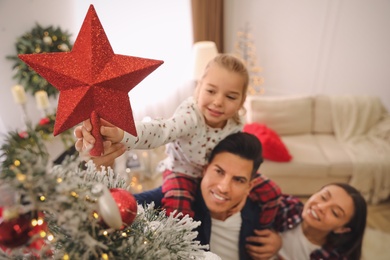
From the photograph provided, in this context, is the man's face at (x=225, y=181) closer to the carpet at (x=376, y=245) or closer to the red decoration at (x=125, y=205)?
the red decoration at (x=125, y=205)

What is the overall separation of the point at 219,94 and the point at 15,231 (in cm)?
82

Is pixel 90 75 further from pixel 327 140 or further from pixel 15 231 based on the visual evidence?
pixel 327 140

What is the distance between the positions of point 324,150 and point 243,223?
1.82 metres

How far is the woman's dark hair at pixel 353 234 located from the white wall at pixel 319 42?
301cm

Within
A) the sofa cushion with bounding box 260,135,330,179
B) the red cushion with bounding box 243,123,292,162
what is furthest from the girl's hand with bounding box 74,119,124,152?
the sofa cushion with bounding box 260,135,330,179

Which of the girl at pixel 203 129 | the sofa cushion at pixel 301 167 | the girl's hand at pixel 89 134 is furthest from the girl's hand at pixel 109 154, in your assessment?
the sofa cushion at pixel 301 167

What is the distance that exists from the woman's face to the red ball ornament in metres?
1.23

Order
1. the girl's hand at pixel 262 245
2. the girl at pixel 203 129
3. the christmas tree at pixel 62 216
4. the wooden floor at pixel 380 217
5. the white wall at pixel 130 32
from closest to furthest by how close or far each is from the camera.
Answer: the christmas tree at pixel 62 216 < the girl at pixel 203 129 < the girl's hand at pixel 262 245 < the white wall at pixel 130 32 < the wooden floor at pixel 380 217

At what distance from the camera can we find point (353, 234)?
4.10 feet

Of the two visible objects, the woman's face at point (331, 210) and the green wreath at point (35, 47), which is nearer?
the woman's face at point (331, 210)

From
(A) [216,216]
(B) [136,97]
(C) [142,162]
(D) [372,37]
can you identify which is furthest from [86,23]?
(D) [372,37]

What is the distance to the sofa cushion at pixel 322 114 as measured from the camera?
288 cm

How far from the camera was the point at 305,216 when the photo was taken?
4.25 feet

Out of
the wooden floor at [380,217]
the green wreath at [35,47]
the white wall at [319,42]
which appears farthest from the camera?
the white wall at [319,42]
